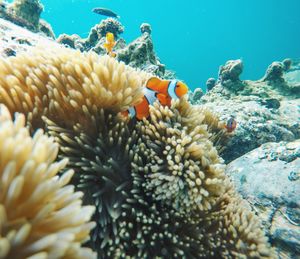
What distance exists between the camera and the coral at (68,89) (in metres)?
2.56

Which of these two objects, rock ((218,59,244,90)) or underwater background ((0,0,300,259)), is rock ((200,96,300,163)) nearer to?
underwater background ((0,0,300,259))

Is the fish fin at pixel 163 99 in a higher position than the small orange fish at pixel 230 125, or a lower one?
lower

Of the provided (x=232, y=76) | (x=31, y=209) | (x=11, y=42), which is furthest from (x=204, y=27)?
(x=31, y=209)

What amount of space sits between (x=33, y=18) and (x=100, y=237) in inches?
387

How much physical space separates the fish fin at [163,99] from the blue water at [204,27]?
9403 centimetres

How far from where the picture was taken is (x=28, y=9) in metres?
10.1

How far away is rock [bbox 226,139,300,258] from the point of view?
3227 millimetres

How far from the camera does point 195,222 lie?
2.56m

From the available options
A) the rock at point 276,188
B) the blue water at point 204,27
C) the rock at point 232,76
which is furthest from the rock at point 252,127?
the blue water at point 204,27

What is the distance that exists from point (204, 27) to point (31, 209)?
138 meters

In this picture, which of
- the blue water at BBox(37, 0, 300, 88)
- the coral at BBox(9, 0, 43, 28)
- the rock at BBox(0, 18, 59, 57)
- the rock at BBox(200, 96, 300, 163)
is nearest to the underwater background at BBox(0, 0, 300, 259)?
the rock at BBox(200, 96, 300, 163)

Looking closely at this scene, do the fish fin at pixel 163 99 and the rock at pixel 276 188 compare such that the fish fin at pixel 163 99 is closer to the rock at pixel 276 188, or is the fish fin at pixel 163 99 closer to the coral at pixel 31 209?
the rock at pixel 276 188

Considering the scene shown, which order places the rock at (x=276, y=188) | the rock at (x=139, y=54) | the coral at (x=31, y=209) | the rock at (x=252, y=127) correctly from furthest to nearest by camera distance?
the rock at (x=139, y=54) < the rock at (x=252, y=127) < the rock at (x=276, y=188) < the coral at (x=31, y=209)

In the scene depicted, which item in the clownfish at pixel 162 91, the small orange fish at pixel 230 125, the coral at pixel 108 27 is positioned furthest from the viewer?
the coral at pixel 108 27
